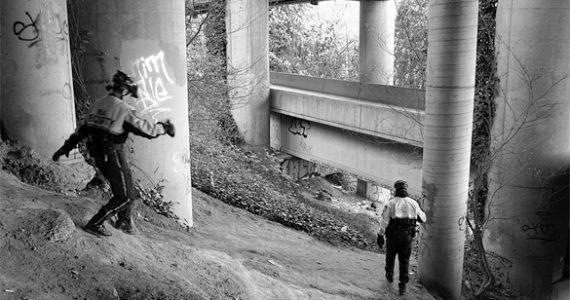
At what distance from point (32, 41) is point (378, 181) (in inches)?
480

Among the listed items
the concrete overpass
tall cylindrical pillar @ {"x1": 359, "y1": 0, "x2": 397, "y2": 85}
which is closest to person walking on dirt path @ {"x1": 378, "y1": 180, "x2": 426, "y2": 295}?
the concrete overpass

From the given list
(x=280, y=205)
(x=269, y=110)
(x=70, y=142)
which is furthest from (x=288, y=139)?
(x=70, y=142)

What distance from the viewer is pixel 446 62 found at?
350 inches

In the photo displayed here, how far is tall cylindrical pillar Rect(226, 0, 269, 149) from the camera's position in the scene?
2100 centimetres

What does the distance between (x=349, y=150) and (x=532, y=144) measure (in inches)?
308

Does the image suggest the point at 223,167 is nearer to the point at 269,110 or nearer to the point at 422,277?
the point at 269,110

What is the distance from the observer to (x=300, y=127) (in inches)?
833

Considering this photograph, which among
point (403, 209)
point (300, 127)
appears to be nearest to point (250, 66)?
point (300, 127)

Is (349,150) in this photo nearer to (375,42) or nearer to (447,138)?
(447,138)

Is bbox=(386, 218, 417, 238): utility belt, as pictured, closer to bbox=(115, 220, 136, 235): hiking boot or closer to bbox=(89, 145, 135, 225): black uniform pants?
bbox=(115, 220, 136, 235): hiking boot

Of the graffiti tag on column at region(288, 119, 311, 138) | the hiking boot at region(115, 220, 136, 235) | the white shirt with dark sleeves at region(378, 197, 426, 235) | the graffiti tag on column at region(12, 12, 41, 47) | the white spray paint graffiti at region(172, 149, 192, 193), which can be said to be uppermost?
the graffiti tag on column at region(12, 12, 41, 47)

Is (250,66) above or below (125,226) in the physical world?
above

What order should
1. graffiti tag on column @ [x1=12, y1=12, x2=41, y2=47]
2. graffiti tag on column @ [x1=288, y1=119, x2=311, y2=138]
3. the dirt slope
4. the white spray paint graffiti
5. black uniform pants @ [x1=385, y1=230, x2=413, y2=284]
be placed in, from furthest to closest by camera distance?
graffiti tag on column @ [x1=288, y1=119, x2=311, y2=138]
the white spray paint graffiti
black uniform pants @ [x1=385, y1=230, x2=413, y2=284]
graffiti tag on column @ [x1=12, y1=12, x2=41, y2=47]
the dirt slope

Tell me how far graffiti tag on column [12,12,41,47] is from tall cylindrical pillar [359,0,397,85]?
71.5 ft
